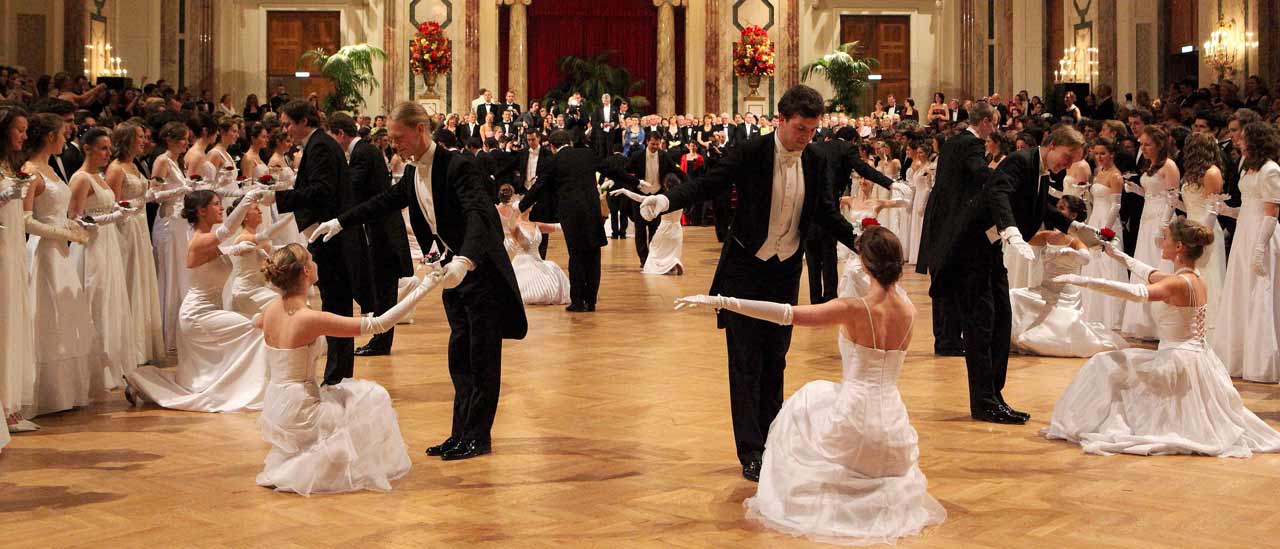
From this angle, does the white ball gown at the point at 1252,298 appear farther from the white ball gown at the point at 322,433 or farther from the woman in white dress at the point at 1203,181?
the white ball gown at the point at 322,433

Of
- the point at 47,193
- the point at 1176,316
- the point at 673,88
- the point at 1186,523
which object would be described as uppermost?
the point at 673,88

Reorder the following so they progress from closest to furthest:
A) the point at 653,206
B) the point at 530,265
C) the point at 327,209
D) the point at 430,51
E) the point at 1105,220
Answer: the point at 653,206 → the point at 327,209 → the point at 1105,220 → the point at 530,265 → the point at 430,51

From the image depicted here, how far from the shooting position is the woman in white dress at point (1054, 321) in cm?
822

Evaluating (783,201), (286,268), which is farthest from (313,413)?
(783,201)

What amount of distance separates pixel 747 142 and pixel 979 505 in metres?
1.54

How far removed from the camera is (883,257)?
14.5 ft

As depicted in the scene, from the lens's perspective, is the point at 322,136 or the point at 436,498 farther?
the point at 322,136

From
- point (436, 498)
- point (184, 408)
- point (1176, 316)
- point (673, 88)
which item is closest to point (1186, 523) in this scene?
point (1176, 316)

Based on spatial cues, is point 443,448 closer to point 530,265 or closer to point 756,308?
point 756,308

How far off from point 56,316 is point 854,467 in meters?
4.07

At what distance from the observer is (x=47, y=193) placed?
634 centimetres

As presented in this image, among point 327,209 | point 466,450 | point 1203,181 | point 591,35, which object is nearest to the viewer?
point 466,450

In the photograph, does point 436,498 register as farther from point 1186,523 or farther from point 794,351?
point 794,351

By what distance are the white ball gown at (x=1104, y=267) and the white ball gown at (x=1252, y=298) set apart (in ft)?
5.03
